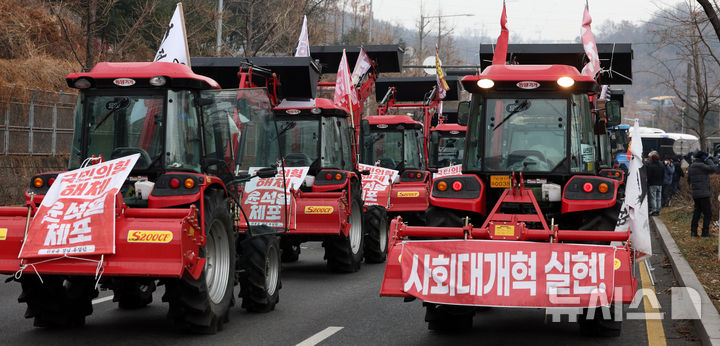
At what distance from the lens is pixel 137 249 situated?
7949 millimetres

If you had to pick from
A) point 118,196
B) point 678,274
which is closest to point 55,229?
point 118,196

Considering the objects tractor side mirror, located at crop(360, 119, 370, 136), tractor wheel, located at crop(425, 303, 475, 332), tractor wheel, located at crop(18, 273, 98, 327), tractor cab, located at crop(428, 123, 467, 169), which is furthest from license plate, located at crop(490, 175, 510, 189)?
tractor cab, located at crop(428, 123, 467, 169)

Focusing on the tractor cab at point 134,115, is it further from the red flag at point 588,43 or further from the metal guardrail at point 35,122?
the metal guardrail at point 35,122

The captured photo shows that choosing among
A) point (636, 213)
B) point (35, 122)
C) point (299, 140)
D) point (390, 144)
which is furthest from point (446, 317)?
point (35, 122)

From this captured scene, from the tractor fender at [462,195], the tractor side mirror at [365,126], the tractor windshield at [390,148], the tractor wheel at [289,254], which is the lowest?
the tractor wheel at [289,254]

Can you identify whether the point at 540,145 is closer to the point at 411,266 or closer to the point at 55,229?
the point at 411,266

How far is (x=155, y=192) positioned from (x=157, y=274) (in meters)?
1.18

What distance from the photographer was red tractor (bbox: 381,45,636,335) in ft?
25.5

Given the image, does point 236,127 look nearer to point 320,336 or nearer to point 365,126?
point 320,336

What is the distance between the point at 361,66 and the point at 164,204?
11.7 metres

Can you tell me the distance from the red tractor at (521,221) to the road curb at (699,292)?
824mm

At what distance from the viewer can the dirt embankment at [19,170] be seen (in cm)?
2183

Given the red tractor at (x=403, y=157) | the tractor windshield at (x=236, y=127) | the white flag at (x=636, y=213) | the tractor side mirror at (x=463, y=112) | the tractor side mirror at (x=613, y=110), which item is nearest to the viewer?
the white flag at (x=636, y=213)

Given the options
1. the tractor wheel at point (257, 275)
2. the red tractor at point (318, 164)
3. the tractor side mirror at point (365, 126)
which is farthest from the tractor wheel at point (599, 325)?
the tractor side mirror at point (365, 126)
